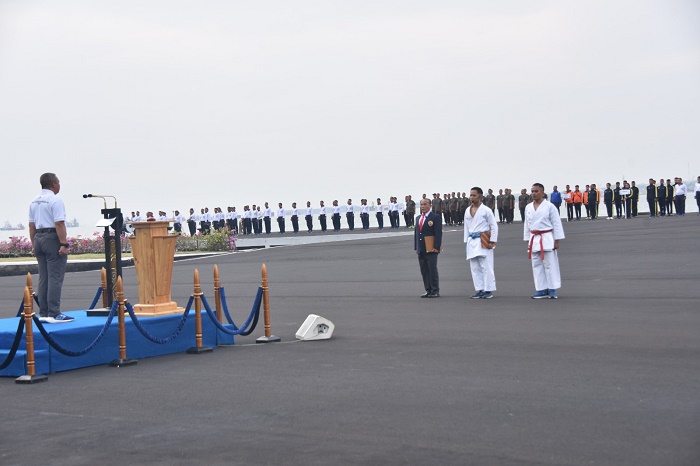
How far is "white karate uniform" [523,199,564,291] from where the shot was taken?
52.2 ft

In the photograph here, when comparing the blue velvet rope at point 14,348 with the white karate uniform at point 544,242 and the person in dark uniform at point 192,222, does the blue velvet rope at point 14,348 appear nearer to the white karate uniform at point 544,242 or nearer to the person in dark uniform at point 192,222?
the white karate uniform at point 544,242

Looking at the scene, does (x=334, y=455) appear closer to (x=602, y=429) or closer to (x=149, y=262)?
(x=602, y=429)

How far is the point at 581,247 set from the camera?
27703 millimetres

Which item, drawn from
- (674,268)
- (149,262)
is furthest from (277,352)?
(674,268)

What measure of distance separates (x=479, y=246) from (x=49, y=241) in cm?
824

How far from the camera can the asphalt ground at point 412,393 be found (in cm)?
638

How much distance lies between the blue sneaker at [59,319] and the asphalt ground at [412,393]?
112cm

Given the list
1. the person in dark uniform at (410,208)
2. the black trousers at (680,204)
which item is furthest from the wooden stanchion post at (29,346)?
the person in dark uniform at (410,208)

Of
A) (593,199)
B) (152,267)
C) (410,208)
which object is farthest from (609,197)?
(152,267)

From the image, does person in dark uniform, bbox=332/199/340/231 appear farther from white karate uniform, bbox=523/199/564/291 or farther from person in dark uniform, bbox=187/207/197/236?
white karate uniform, bbox=523/199/564/291

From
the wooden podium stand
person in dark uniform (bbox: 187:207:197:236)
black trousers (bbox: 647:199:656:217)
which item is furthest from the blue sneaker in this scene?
person in dark uniform (bbox: 187:207:197:236)

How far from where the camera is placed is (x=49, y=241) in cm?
1142

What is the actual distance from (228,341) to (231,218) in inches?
2070

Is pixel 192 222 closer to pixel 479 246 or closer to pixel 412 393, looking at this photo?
pixel 479 246
